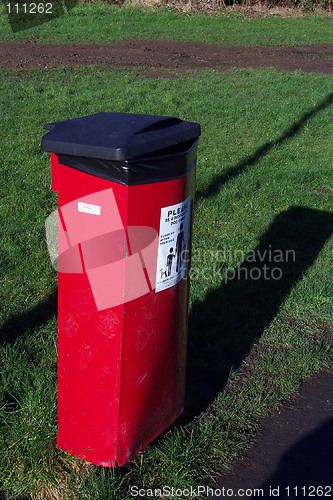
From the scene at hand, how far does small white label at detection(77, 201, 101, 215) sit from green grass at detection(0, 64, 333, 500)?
3.88 ft

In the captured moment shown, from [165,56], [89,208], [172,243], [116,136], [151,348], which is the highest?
[116,136]

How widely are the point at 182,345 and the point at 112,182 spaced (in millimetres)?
1006

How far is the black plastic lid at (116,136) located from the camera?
2262 mm

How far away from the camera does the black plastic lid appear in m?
2.26

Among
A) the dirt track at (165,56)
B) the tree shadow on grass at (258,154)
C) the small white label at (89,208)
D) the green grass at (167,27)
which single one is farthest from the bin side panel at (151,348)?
the green grass at (167,27)

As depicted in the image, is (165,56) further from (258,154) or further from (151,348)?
(151,348)

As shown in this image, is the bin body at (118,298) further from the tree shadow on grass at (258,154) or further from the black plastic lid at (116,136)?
the tree shadow on grass at (258,154)

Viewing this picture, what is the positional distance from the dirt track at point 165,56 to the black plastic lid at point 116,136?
10110mm

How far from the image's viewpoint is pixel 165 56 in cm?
1429

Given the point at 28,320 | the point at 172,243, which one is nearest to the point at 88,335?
the point at 172,243

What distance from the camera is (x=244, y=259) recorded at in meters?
5.02

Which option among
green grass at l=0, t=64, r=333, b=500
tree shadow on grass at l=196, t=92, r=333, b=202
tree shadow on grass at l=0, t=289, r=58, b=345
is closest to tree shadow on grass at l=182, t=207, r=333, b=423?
green grass at l=0, t=64, r=333, b=500

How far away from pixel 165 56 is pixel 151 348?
12787 millimetres

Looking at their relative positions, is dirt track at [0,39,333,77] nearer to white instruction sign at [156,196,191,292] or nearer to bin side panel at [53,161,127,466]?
white instruction sign at [156,196,191,292]
